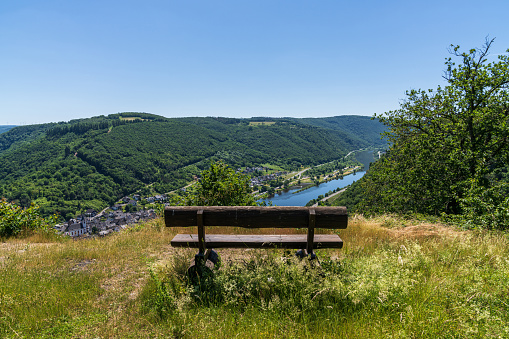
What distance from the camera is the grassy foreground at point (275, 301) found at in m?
2.31

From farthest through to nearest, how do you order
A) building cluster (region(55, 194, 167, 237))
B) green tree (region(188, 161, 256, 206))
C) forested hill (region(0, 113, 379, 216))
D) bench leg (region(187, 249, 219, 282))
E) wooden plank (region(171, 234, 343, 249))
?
forested hill (region(0, 113, 379, 216)), building cluster (region(55, 194, 167, 237)), green tree (region(188, 161, 256, 206)), wooden plank (region(171, 234, 343, 249)), bench leg (region(187, 249, 219, 282))

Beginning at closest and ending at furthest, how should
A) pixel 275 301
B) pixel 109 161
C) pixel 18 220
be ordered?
pixel 275 301, pixel 18 220, pixel 109 161

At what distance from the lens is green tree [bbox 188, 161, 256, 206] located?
9.76 m

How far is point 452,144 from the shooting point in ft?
33.6

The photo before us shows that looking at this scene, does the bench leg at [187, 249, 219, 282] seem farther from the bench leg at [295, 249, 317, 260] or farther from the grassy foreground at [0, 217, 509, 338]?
the bench leg at [295, 249, 317, 260]

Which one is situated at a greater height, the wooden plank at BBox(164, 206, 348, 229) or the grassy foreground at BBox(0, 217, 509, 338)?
the wooden plank at BBox(164, 206, 348, 229)

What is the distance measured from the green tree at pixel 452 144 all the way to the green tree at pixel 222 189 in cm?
706

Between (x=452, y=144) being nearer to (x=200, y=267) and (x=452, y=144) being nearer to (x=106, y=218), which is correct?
(x=200, y=267)

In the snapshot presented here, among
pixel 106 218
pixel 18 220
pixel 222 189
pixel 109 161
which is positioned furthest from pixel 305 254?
pixel 109 161

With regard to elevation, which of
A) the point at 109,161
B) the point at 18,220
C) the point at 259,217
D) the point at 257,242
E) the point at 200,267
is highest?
the point at 259,217

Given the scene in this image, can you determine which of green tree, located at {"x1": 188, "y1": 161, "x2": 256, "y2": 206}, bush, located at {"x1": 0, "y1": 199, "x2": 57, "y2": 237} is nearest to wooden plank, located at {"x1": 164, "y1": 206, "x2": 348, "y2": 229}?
green tree, located at {"x1": 188, "y1": 161, "x2": 256, "y2": 206}

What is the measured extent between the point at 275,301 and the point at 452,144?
37.3 ft

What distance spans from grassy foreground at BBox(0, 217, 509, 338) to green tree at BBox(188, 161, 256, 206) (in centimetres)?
560

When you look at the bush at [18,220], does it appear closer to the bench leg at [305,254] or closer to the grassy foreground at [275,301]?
the grassy foreground at [275,301]
